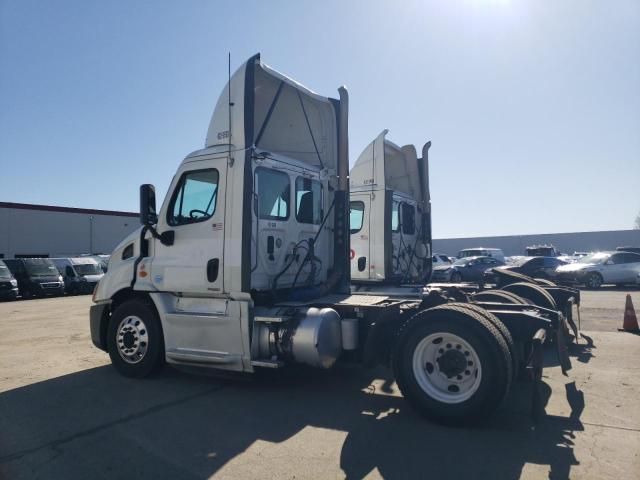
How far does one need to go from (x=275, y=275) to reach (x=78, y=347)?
15.2 feet

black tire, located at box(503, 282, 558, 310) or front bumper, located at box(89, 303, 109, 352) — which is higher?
black tire, located at box(503, 282, 558, 310)

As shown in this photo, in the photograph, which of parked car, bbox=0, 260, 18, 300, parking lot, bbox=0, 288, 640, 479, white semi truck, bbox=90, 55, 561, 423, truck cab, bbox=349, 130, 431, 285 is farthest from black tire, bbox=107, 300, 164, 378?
parked car, bbox=0, 260, 18, 300

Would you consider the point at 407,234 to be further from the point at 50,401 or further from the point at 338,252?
the point at 50,401

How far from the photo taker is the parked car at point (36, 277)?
20.8 metres

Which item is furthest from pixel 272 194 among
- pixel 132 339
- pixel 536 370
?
pixel 536 370

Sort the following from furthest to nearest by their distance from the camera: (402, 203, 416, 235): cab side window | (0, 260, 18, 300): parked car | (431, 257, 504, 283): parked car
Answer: (431, 257, 504, 283): parked car
(0, 260, 18, 300): parked car
(402, 203, 416, 235): cab side window

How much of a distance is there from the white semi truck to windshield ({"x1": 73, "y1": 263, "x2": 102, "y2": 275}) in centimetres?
1845

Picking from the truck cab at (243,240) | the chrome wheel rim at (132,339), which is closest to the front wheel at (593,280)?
the truck cab at (243,240)

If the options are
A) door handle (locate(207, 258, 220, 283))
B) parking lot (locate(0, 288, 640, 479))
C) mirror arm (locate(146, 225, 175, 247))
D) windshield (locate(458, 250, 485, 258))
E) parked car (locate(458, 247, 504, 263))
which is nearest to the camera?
parking lot (locate(0, 288, 640, 479))

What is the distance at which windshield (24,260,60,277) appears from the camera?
21156 millimetres

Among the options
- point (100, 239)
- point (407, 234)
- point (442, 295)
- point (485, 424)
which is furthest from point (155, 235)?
point (100, 239)

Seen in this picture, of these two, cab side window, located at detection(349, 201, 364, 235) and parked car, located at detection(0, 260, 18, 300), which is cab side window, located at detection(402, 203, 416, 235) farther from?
parked car, located at detection(0, 260, 18, 300)

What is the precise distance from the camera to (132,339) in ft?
20.4

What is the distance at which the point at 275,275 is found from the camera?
6.19 meters
